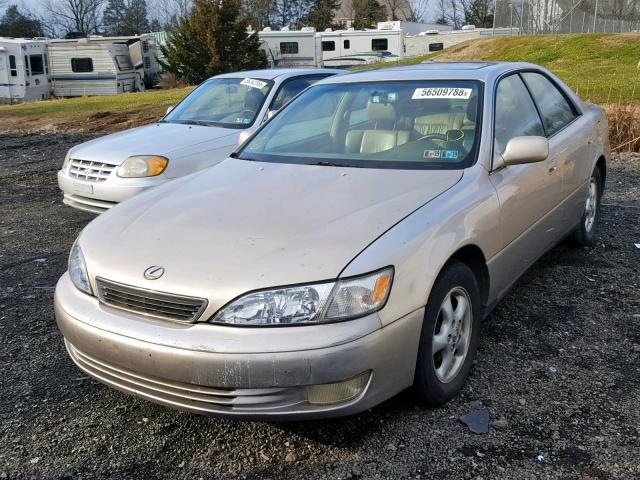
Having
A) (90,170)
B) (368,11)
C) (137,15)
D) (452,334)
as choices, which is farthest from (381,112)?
(137,15)

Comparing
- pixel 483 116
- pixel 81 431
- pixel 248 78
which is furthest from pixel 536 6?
pixel 81 431

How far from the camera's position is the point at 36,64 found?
29812 mm

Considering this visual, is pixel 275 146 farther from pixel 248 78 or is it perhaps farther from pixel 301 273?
pixel 248 78

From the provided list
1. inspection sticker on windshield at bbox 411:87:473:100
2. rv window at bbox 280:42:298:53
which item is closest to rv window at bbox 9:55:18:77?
rv window at bbox 280:42:298:53

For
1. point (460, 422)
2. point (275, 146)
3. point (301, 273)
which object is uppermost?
point (275, 146)

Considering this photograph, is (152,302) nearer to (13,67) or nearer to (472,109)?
Answer: (472,109)

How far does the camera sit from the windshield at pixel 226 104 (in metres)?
7.20

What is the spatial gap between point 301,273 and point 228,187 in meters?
1.13

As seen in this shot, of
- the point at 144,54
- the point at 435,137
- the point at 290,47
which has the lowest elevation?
the point at 435,137

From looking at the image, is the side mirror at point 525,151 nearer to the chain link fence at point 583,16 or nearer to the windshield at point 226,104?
the windshield at point 226,104

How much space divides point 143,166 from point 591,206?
3978 mm

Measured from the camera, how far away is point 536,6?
29531 millimetres

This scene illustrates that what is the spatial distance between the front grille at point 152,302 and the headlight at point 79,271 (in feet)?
0.47

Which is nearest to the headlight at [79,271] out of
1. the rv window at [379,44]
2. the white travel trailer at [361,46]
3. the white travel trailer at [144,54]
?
the white travel trailer at [144,54]
